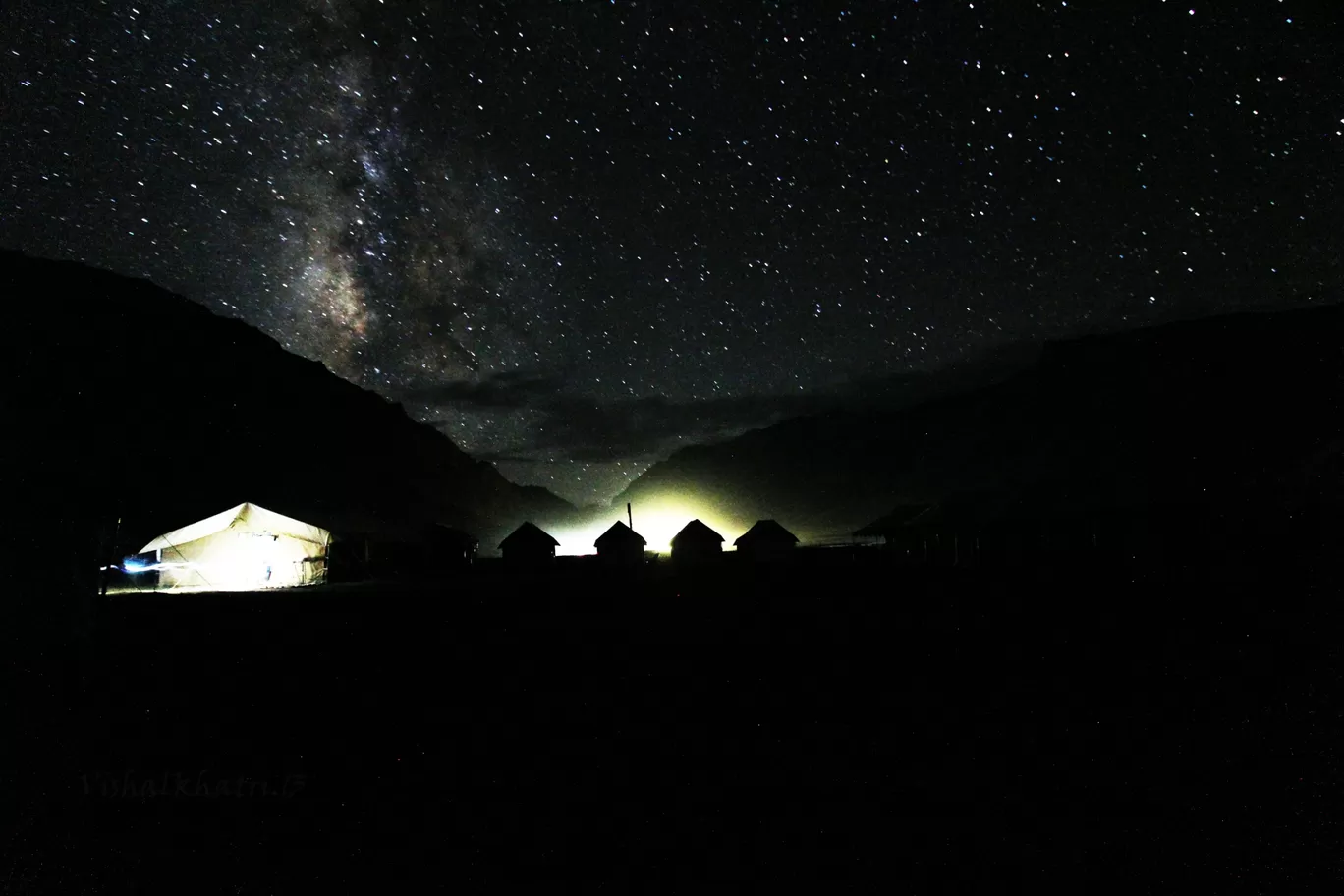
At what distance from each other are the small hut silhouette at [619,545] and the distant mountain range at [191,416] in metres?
19.0

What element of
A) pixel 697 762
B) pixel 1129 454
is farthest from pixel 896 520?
pixel 697 762

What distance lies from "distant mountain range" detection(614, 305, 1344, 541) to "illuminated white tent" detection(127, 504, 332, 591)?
126 feet

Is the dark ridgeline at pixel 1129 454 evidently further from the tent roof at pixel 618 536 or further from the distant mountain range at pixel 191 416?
the distant mountain range at pixel 191 416

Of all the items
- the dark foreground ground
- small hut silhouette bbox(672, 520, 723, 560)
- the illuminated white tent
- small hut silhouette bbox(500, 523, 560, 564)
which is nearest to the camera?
the dark foreground ground

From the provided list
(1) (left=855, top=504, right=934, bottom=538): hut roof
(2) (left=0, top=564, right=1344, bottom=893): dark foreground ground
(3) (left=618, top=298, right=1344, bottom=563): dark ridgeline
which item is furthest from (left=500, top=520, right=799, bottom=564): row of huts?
(2) (left=0, top=564, right=1344, bottom=893): dark foreground ground

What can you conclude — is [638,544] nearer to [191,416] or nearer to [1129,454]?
[1129,454]

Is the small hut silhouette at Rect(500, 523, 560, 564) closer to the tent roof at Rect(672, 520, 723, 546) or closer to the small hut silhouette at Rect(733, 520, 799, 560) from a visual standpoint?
the tent roof at Rect(672, 520, 723, 546)

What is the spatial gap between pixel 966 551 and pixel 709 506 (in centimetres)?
15907

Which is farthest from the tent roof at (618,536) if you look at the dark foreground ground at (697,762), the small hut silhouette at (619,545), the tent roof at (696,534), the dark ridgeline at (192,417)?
the dark foreground ground at (697,762)

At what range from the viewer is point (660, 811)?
4.77m

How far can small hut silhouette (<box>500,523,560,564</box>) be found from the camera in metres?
48.4

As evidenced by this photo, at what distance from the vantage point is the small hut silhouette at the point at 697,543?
163 feet

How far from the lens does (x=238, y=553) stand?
32.6 meters

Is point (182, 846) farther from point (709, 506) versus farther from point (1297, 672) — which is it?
point (709, 506)
